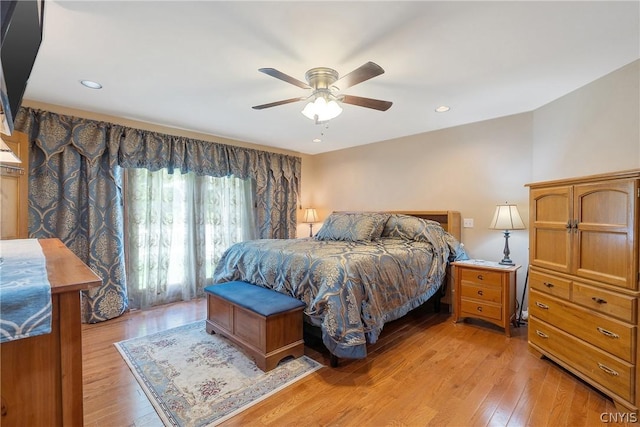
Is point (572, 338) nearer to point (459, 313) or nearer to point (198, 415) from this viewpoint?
point (459, 313)

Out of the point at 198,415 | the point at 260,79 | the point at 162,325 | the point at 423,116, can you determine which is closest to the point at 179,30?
the point at 260,79

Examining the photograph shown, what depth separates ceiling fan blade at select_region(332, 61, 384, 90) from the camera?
1.63 m

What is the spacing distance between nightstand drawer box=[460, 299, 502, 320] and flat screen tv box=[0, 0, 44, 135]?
3.58m

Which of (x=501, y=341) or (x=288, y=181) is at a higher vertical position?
(x=288, y=181)

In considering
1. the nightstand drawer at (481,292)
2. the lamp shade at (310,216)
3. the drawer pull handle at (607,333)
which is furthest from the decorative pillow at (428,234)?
the lamp shade at (310,216)

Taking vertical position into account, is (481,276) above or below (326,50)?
below

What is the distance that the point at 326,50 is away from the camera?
1.90m

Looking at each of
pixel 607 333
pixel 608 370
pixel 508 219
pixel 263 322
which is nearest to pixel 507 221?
pixel 508 219

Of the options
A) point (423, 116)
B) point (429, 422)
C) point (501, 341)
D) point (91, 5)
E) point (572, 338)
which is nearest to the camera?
point (91, 5)

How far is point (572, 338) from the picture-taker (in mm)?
2010

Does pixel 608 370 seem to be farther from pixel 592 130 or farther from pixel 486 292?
pixel 592 130

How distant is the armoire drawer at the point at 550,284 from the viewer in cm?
208

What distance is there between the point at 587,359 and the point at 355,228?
7.07ft

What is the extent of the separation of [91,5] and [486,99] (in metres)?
3.08
